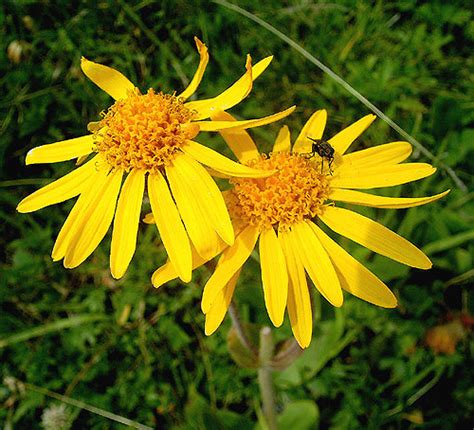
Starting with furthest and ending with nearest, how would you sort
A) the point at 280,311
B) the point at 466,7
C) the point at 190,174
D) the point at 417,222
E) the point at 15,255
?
the point at 466,7
the point at 15,255
the point at 417,222
the point at 190,174
the point at 280,311

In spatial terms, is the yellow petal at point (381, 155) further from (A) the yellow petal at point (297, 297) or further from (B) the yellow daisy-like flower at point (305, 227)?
(A) the yellow petal at point (297, 297)

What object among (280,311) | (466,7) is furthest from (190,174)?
(466,7)

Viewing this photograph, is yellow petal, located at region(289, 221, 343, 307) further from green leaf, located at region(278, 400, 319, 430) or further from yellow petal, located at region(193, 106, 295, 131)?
green leaf, located at region(278, 400, 319, 430)

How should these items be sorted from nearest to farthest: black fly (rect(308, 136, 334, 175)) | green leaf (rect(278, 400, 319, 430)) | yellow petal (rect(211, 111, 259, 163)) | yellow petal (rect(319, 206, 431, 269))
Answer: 1. yellow petal (rect(319, 206, 431, 269))
2. black fly (rect(308, 136, 334, 175))
3. yellow petal (rect(211, 111, 259, 163))
4. green leaf (rect(278, 400, 319, 430))

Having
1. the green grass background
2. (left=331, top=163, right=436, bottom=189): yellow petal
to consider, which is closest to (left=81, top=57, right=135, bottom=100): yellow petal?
(left=331, top=163, right=436, bottom=189): yellow petal

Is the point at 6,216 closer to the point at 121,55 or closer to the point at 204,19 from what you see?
the point at 121,55

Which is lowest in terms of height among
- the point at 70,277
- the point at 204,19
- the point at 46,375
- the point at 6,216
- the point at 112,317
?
the point at 46,375

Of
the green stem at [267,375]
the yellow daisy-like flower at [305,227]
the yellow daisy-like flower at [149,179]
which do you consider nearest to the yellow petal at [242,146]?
the yellow daisy-like flower at [305,227]
